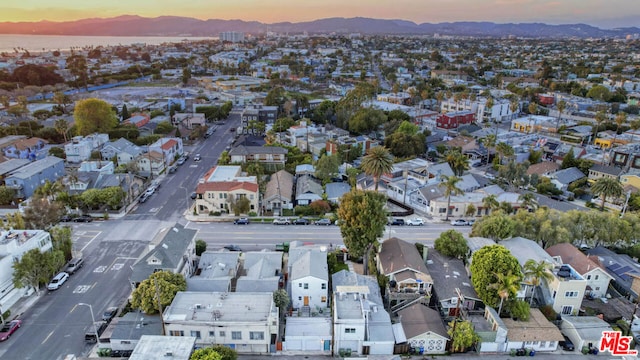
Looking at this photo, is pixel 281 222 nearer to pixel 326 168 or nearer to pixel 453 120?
pixel 326 168

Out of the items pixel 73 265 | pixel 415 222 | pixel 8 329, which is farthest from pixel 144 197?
pixel 415 222

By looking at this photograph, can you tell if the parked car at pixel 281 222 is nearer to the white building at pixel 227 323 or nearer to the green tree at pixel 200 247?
the green tree at pixel 200 247

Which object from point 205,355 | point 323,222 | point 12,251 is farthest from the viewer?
point 323,222

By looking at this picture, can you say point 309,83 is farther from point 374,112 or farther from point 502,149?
point 502,149

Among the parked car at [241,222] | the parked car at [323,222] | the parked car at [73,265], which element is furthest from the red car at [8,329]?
the parked car at [323,222]

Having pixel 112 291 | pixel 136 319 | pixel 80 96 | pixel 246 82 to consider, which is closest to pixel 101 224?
pixel 112 291

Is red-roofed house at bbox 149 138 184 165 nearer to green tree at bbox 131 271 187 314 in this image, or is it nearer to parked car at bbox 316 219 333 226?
parked car at bbox 316 219 333 226
